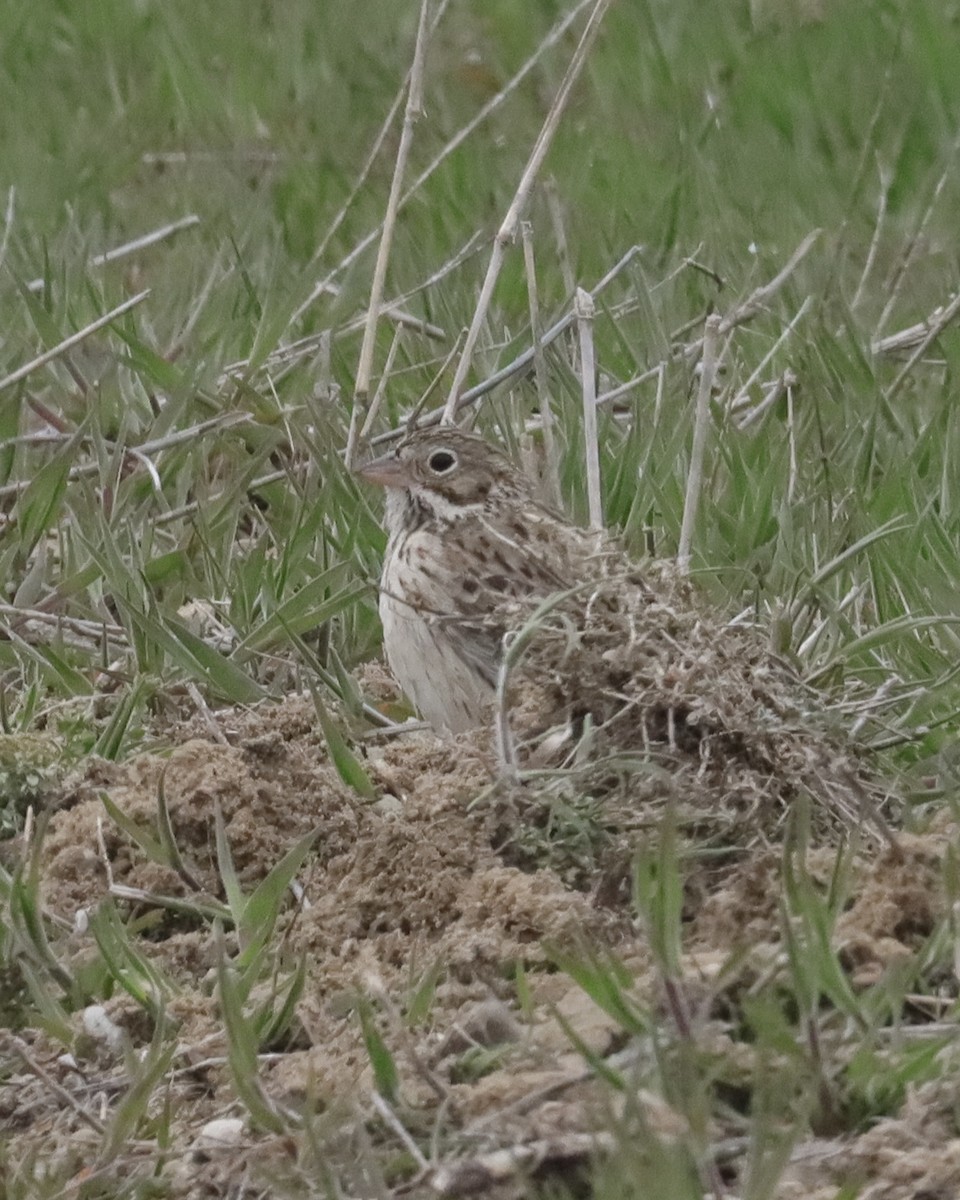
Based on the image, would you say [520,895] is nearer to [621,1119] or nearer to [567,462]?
[621,1119]

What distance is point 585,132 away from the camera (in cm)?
858

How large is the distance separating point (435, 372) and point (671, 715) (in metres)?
2.58

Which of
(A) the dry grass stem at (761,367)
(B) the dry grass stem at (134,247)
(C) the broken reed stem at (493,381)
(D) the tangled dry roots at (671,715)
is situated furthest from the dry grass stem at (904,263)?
(D) the tangled dry roots at (671,715)

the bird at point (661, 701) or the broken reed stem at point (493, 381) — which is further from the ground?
the bird at point (661, 701)

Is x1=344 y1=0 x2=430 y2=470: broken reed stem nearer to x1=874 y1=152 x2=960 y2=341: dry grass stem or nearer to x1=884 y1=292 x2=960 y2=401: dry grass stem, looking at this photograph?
x1=884 y1=292 x2=960 y2=401: dry grass stem

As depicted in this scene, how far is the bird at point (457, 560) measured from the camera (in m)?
4.26

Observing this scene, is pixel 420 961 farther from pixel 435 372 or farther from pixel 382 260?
pixel 435 372

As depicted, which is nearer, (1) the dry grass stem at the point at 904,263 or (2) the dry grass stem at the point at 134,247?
(1) the dry grass stem at the point at 904,263

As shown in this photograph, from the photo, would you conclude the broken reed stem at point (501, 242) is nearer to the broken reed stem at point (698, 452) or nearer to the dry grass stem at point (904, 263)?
the broken reed stem at point (698, 452)

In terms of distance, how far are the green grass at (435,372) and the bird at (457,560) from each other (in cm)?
14

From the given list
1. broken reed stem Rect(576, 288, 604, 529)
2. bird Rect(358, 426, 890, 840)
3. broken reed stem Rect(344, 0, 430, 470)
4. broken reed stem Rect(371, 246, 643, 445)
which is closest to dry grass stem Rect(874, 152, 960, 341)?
broken reed stem Rect(371, 246, 643, 445)

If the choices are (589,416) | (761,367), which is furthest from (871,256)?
(589,416)

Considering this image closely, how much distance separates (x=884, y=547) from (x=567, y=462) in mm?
938

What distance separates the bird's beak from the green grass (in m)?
0.11
